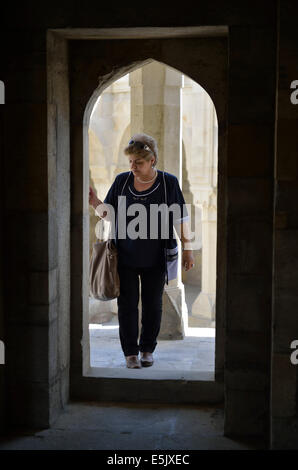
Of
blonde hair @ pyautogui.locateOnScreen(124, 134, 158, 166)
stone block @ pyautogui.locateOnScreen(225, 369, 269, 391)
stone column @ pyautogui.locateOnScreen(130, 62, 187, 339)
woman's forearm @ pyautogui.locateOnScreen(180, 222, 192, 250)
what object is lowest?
stone block @ pyautogui.locateOnScreen(225, 369, 269, 391)

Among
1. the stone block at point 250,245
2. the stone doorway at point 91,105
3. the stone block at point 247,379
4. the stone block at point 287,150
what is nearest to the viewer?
the stone block at point 287,150

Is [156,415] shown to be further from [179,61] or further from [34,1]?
[34,1]

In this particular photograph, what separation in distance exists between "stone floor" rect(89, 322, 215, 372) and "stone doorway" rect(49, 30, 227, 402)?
15.2 inches

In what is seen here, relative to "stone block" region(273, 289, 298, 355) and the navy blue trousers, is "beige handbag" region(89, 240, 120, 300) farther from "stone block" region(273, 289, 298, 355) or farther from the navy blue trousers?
"stone block" region(273, 289, 298, 355)

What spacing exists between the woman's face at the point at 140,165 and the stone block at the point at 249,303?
3.67ft

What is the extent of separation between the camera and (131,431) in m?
3.85

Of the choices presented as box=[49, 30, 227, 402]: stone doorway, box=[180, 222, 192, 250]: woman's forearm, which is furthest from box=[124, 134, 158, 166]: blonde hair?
box=[180, 222, 192, 250]: woman's forearm

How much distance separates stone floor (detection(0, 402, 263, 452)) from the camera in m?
3.66

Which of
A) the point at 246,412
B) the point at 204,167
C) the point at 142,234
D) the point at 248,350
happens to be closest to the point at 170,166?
the point at 142,234

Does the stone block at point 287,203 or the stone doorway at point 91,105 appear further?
the stone doorway at point 91,105

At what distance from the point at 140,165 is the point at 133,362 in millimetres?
1373

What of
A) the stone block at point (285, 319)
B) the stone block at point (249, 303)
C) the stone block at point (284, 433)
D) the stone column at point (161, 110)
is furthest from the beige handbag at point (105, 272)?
the stone column at point (161, 110)

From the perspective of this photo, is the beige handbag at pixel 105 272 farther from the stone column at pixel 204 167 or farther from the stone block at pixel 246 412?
the stone column at pixel 204 167

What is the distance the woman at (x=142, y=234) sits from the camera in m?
4.41
